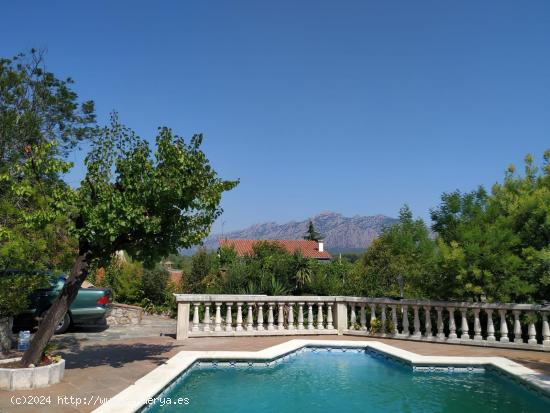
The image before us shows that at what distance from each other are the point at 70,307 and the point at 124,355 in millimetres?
3777

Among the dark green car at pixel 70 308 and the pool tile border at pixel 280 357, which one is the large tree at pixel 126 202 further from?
the dark green car at pixel 70 308

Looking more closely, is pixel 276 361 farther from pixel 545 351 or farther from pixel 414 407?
pixel 545 351

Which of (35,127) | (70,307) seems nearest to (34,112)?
(35,127)

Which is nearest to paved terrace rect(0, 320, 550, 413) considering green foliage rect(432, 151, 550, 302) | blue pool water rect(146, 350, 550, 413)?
blue pool water rect(146, 350, 550, 413)

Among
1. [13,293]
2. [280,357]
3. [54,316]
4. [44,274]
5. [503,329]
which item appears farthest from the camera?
[503,329]

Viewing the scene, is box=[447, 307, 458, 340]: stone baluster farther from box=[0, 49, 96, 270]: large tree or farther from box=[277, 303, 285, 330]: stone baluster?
box=[0, 49, 96, 270]: large tree

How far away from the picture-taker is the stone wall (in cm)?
1387

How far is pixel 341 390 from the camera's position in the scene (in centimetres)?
694

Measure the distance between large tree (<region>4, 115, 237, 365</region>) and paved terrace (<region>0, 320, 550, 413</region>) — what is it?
848 mm

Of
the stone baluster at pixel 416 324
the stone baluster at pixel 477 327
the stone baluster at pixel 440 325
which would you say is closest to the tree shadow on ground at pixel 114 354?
the stone baluster at pixel 416 324

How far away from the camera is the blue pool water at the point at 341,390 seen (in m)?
6.04

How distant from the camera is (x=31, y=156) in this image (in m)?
6.23

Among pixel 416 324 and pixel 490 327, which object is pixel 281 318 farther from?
pixel 490 327

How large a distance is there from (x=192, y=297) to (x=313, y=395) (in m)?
4.78
